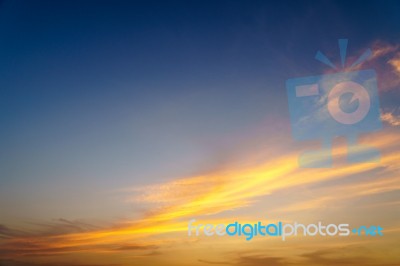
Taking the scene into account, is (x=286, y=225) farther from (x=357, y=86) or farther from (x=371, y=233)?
(x=357, y=86)

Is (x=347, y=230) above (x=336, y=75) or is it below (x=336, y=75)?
below

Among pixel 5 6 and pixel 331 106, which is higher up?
pixel 5 6

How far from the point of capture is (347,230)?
4.44 meters

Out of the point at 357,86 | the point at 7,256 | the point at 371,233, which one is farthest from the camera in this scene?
the point at 7,256

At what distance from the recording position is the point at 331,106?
472 centimetres

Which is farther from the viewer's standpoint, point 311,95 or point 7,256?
point 7,256

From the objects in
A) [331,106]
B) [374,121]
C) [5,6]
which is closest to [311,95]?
[331,106]

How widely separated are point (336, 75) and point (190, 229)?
2.07 m

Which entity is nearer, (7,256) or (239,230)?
(239,230)

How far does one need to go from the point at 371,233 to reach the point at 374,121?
1046 mm

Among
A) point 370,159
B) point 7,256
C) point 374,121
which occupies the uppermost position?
point 374,121

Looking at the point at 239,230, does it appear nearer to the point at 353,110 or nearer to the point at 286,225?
the point at 286,225

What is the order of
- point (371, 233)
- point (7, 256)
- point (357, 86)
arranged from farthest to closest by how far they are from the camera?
1. point (7, 256)
2. point (357, 86)
3. point (371, 233)

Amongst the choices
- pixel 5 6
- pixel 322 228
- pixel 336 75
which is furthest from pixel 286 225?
pixel 5 6
